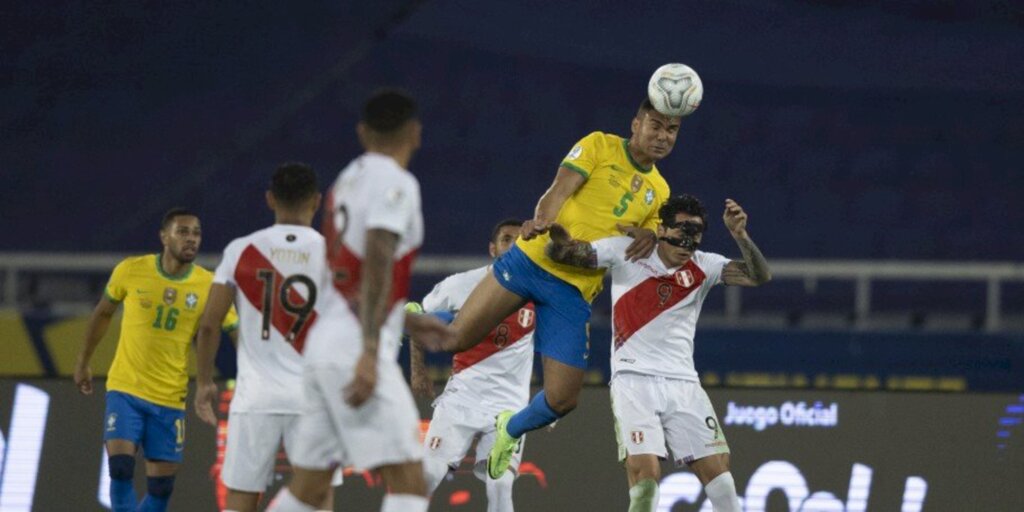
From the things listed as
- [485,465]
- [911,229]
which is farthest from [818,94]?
[485,465]

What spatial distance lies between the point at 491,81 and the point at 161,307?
10.9m

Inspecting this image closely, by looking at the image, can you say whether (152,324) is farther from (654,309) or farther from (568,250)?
(654,309)

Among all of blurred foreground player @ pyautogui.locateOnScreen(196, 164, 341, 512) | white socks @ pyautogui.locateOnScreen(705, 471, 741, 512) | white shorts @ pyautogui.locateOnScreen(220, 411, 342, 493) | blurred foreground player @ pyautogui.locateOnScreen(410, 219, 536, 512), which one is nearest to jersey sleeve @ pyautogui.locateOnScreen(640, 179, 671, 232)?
blurred foreground player @ pyautogui.locateOnScreen(410, 219, 536, 512)

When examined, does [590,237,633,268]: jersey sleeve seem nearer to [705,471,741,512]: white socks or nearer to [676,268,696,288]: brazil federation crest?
[676,268,696,288]: brazil federation crest

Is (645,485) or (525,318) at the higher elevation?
(525,318)

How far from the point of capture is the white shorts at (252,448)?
6.97 meters

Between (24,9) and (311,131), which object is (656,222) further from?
(24,9)

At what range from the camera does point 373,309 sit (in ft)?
17.8

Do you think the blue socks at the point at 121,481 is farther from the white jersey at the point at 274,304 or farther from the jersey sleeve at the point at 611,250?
the jersey sleeve at the point at 611,250

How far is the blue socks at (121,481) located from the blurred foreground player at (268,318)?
2.34m

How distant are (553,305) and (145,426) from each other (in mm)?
2624

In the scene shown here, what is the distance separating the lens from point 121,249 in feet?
61.1

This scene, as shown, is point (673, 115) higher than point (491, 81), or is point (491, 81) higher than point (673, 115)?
point (491, 81)

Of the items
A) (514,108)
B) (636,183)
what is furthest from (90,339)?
(514,108)
